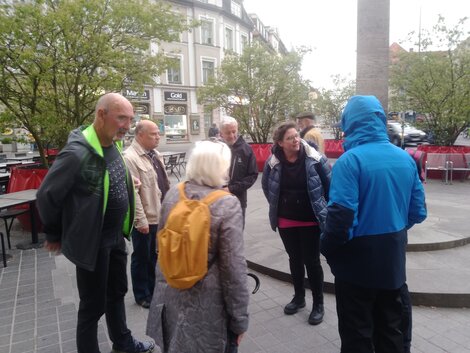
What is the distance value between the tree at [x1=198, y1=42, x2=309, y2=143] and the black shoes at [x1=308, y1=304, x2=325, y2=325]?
1090 centimetres

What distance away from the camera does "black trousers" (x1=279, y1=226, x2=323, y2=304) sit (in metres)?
3.33

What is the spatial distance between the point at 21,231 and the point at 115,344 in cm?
506

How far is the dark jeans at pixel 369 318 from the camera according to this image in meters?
2.28

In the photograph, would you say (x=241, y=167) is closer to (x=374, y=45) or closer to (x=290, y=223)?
(x=290, y=223)

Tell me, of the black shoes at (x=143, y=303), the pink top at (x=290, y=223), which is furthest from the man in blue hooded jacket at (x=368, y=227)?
the black shoes at (x=143, y=303)

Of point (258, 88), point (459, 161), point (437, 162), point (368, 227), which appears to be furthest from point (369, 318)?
point (258, 88)

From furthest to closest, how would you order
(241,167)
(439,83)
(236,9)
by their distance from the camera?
(236,9)
(439,83)
(241,167)

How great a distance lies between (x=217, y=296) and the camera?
1.89m

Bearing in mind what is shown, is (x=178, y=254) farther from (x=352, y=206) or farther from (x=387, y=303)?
(x=387, y=303)

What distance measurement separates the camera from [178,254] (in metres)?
1.78

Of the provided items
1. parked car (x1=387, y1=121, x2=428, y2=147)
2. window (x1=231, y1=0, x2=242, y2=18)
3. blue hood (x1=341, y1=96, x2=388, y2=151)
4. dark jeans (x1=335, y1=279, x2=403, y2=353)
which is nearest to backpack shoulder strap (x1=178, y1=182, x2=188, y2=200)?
blue hood (x1=341, y1=96, x2=388, y2=151)

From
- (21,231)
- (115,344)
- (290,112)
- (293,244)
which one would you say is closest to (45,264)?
(21,231)

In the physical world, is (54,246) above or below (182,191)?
below

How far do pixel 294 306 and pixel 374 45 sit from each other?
3900mm
